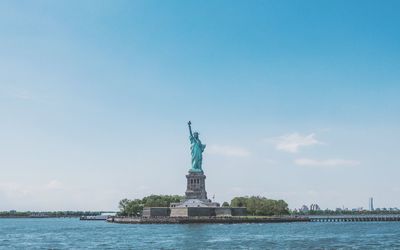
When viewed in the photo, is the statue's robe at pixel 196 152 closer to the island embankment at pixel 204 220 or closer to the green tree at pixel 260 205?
the island embankment at pixel 204 220

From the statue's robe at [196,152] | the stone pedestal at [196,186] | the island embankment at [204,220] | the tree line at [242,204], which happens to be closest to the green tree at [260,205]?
the tree line at [242,204]

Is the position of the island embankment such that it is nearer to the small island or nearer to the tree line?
the small island

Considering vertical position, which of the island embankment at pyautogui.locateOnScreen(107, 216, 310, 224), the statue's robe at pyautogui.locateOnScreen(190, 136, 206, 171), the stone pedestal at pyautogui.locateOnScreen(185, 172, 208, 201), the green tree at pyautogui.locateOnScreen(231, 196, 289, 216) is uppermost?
the statue's robe at pyautogui.locateOnScreen(190, 136, 206, 171)

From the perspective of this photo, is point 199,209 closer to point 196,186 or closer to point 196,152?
point 196,186

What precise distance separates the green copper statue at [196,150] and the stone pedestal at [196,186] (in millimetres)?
1114

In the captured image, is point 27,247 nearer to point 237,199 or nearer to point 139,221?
point 139,221

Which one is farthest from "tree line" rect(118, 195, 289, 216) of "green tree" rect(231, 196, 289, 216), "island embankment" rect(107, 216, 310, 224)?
"island embankment" rect(107, 216, 310, 224)

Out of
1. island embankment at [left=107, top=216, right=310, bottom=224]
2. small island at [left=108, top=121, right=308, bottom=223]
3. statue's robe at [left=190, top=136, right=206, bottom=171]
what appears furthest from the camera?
statue's robe at [left=190, top=136, right=206, bottom=171]

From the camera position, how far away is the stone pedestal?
10762 cm

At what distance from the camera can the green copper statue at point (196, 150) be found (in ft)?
359

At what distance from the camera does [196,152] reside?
110 m

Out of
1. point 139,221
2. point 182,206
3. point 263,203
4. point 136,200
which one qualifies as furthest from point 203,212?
point 136,200

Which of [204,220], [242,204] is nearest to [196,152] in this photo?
[204,220]

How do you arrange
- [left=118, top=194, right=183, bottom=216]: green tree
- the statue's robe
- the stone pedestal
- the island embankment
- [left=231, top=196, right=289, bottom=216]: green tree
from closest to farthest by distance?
1. the island embankment
2. the stone pedestal
3. the statue's robe
4. [left=231, top=196, right=289, bottom=216]: green tree
5. [left=118, top=194, right=183, bottom=216]: green tree
